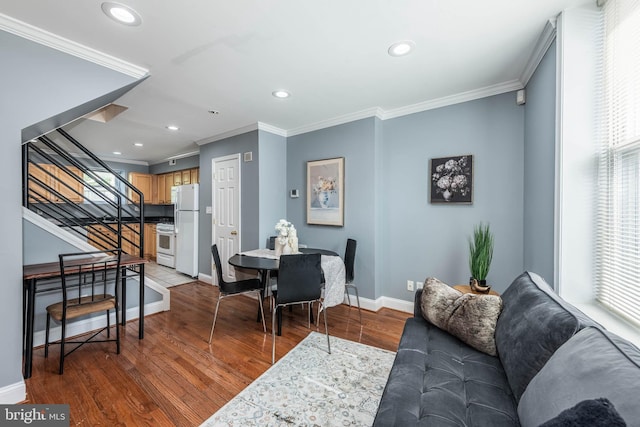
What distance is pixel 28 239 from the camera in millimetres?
2400

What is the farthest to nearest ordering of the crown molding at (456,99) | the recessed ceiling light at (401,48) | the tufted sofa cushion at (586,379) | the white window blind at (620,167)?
the crown molding at (456,99) → the recessed ceiling light at (401,48) → the white window blind at (620,167) → the tufted sofa cushion at (586,379)

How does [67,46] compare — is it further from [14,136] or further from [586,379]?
[586,379]

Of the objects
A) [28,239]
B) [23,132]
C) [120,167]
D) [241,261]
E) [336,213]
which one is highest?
[120,167]

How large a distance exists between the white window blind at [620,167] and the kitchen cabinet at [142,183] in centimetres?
769

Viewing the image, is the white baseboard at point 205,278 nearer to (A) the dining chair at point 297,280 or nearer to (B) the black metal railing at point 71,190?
(B) the black metal railing at point 71,190

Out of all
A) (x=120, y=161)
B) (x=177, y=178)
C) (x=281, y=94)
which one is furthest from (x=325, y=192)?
(x=120, y=161)

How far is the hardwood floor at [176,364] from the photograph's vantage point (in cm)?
170

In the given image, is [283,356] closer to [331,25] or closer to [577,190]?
[577,190]

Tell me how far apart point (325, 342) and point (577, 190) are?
221 cm

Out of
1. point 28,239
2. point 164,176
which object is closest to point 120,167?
point 164,176

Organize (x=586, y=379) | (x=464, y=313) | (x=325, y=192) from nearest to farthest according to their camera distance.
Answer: (x=586, y=379) < (x=464, y=313) < (x=325, y=192)

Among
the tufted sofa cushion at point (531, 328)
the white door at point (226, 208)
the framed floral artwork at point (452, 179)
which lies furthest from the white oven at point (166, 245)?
the tufted sofa cushion at point (531, 328)

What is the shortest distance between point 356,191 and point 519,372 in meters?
2.46

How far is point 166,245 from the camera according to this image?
5512mm
